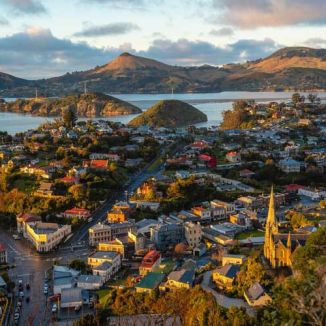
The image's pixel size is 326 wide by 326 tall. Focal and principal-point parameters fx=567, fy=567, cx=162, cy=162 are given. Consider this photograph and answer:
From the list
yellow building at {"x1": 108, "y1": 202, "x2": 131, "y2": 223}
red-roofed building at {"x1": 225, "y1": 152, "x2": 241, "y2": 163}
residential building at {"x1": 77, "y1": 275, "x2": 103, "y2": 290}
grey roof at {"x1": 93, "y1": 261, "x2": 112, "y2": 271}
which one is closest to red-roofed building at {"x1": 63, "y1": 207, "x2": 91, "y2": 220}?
yellow building at {"x1": 108, "y1": 202, "x2": 131, "y2": 223}

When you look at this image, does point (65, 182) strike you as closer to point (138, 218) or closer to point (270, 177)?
point (138, 218)

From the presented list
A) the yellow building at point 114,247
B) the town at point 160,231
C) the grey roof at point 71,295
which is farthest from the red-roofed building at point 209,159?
the grey roof at point 71,295

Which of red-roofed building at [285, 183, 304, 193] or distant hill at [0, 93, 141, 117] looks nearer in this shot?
red-roofed building at [285, 183, 304, 193]

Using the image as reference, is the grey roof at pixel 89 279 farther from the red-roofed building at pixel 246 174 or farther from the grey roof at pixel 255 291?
the red-roofed building at pixel 246 174

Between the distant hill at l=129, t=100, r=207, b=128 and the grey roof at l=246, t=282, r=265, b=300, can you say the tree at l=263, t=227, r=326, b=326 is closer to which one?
the grey roof at l=246, t=282, r=265, b=300

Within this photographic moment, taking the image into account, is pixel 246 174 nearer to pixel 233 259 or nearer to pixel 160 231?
pixel 160 231

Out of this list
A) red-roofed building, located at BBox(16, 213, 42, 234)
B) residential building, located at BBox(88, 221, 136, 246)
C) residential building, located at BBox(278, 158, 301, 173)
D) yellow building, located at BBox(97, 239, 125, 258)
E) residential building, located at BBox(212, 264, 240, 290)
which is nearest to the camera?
residential building, located at BBox(212, 264, 240, 290)

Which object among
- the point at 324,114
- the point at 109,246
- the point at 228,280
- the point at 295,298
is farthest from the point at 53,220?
the point at 324,114
